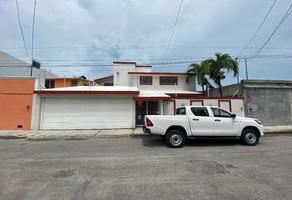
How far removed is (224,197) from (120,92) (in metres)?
13.2

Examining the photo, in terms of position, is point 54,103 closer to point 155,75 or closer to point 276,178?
point 155,75

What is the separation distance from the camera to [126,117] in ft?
54.6

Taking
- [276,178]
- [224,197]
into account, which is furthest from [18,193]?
[276,178]

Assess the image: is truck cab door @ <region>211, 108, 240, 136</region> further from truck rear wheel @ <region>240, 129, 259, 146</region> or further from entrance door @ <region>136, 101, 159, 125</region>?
entrance door @ <region>136, 101, 159, 125</region>

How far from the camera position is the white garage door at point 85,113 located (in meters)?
16.2

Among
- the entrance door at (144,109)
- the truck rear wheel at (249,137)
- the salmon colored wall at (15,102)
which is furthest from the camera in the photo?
the entrance door at (144,109)

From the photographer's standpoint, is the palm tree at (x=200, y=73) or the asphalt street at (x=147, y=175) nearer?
the asphalt street at (x=147, y=175)

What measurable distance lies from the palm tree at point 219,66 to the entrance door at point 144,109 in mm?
7761

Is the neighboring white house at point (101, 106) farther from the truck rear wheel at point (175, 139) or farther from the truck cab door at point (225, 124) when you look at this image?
the truck rear wheel at point (175, 139)

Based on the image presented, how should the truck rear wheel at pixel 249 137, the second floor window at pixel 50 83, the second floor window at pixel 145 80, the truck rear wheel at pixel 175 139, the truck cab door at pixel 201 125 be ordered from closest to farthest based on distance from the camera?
1. the truck rear wheel at pixel 175 139
2. the truck cab door at pixel 201 125
3. the truck rear wheel at pixel 249 137
4. the second floor window at pixel 145 80
5. the second floor window at pixel 50 83

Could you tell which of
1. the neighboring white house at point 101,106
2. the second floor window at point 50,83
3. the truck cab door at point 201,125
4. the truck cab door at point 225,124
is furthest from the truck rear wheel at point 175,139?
the second floor window at point 50,83

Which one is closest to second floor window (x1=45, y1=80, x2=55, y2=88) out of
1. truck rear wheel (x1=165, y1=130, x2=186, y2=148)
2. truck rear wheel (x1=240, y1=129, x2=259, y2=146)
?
truck rear wheel (x1=165, y1=130, x2=186, y2=148)

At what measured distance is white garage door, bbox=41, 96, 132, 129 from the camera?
1617 cm

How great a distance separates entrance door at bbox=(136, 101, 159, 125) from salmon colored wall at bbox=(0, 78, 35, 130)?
28.0 ft
